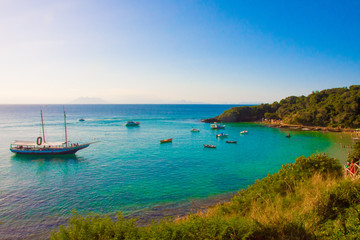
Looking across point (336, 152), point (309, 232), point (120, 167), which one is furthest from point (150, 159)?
point (336, 152)

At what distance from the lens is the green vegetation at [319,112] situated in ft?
217

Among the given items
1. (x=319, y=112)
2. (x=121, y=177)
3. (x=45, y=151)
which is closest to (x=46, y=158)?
(x=45, y=151)

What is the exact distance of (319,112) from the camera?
7262 centimetres

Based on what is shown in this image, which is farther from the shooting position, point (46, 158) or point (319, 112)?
point (319, 112)

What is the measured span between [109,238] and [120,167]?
24185mm

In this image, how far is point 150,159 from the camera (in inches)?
1462

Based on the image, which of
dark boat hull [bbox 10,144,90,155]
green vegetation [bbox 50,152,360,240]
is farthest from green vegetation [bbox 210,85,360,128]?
dark boat hull [bbox 10,144,90,155]

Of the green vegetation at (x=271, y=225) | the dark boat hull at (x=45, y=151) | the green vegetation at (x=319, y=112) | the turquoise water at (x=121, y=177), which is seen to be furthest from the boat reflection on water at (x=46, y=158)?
the green vegetation at (x=319, y=112)

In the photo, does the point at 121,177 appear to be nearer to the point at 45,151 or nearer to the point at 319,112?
the point at 45,151

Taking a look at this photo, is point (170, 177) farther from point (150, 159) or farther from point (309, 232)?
point (309, 232)

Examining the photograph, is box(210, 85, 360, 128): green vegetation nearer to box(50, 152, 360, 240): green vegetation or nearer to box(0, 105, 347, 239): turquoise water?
box(0, 105, 347, 239): turquoise water

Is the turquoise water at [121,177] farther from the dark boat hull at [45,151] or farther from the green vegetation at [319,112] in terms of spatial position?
the green vegetation at [319,112]

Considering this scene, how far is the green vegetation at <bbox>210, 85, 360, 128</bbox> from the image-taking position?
66044 millimetres

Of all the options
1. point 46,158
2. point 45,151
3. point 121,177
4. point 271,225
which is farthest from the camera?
point 45,151
